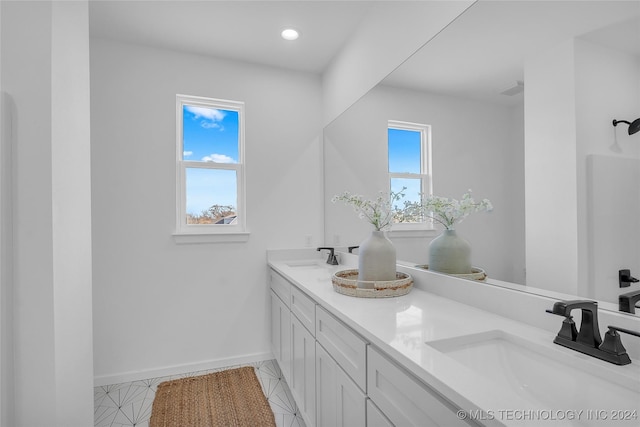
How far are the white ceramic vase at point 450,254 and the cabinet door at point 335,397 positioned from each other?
696mm

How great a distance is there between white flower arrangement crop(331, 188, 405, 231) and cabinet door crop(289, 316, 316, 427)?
0.72 metres

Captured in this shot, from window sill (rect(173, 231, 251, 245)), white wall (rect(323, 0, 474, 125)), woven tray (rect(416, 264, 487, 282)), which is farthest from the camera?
window sill (rect(173, 231, 251, 245))

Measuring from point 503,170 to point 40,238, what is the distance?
65.0 inches

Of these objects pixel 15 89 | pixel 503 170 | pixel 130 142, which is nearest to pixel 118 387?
pixel 130 142

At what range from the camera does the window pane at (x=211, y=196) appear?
2.67 meters

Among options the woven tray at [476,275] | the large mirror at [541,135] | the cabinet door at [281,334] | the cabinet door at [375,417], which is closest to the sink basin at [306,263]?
the cabinet door at [281,334]

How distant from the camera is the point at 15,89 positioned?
96 cm

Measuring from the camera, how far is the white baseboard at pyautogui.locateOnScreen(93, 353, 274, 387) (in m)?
2.37

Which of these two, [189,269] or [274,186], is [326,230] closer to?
[274,186]

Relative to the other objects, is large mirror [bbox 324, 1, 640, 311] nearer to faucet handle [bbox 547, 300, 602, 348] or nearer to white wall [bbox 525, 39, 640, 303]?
white wall [bbox 525, 39, 640, 303]

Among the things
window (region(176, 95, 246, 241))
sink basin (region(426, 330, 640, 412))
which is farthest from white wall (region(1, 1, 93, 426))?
window (region(176, 95, 246, 241))

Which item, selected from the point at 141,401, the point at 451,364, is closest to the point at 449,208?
the point at 451,364

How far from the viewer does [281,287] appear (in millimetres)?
2369

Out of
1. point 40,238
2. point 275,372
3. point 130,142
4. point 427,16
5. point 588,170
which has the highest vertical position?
point 427,16
